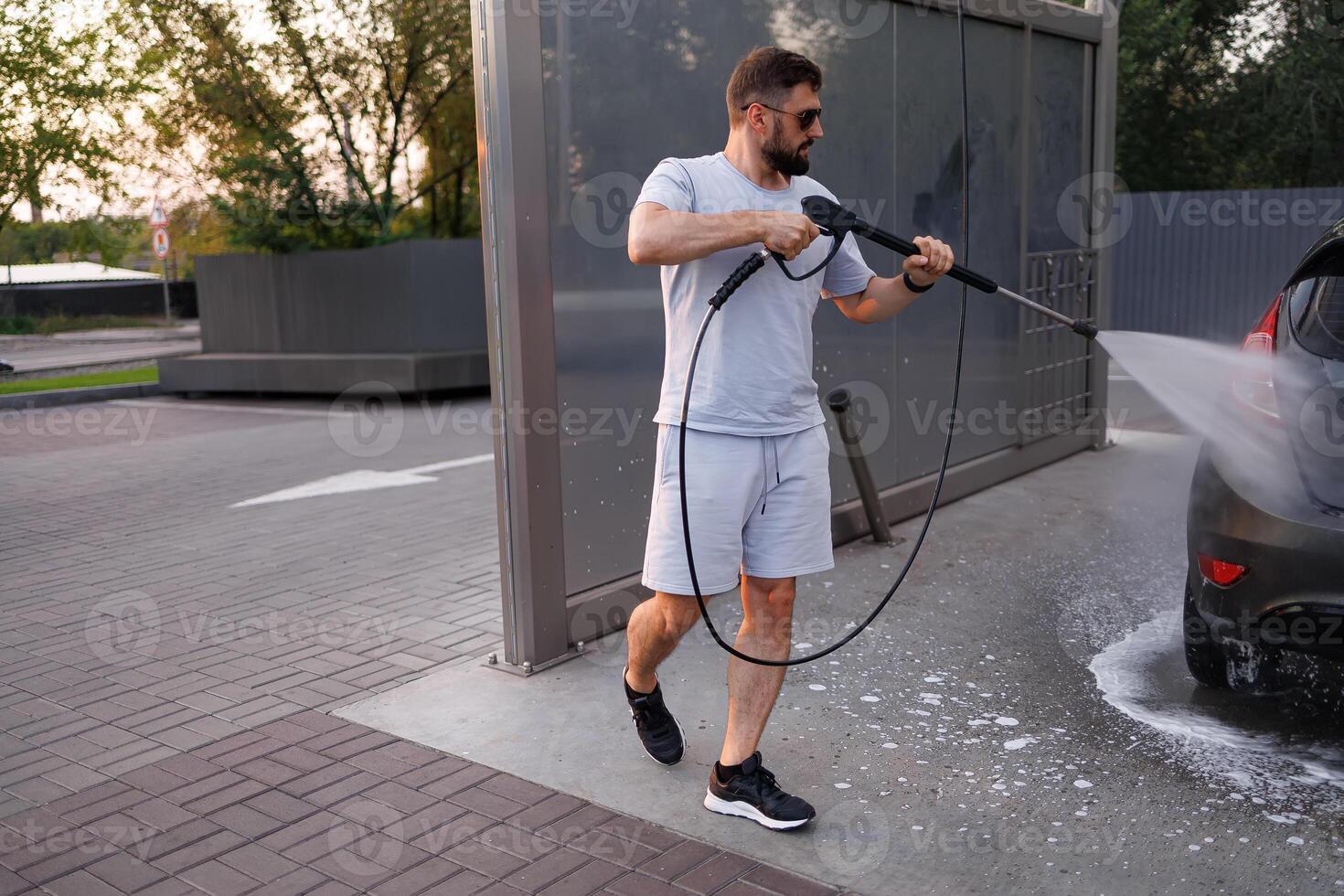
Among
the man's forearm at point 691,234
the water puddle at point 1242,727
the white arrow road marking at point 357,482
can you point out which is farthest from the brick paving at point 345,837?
the white arrow road marking at point 357,482

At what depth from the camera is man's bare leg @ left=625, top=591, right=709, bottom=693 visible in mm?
3525

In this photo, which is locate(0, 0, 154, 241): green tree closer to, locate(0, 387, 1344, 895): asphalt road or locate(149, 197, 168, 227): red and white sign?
locate(149, 197, 168, 227): red and white sign

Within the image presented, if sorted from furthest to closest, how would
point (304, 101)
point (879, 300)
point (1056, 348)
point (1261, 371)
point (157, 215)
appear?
point (157, 215), point (304, 101), point (1056, 348), point (1261, 371), point (879, 300)

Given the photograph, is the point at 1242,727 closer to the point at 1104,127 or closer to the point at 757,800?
the point at 757,800

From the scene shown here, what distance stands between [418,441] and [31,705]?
21.6 ft

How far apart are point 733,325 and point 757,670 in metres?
0.97

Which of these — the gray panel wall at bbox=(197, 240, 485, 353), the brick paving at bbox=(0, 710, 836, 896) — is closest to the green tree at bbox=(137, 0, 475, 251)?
the gray panel wall at bbox=(197, 240, 485, 353)

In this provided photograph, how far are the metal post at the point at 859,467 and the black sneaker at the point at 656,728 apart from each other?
7.86 feet

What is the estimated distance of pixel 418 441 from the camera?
11.0 meters

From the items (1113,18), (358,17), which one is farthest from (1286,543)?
(358,17)

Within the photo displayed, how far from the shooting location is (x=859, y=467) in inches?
245

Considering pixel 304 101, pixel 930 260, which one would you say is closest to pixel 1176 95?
pixel 304 101

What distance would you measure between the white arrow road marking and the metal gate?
3650mm

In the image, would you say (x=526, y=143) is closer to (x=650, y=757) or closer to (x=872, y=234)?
(x=872, y=234)
